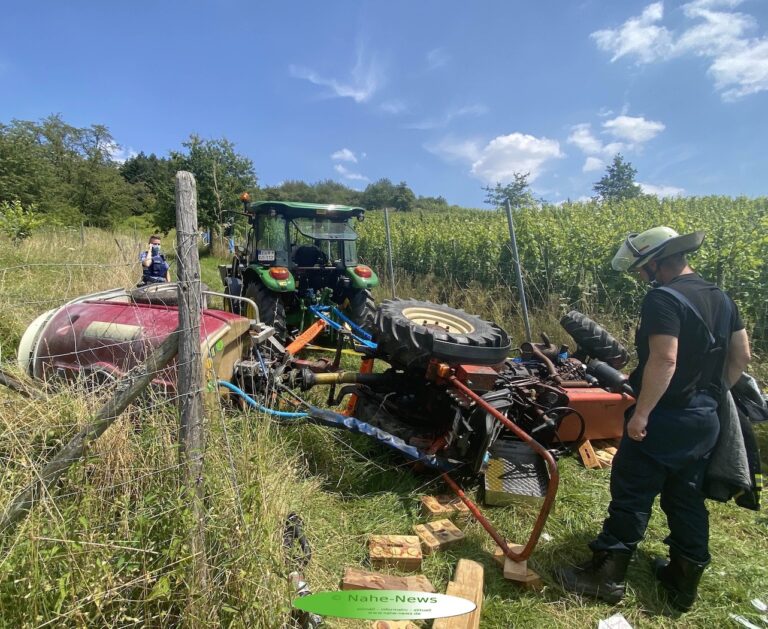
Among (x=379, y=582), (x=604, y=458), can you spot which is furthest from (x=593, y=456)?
(x=379, y=582)

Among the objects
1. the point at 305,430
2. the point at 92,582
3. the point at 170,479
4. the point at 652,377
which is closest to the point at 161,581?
the point at 92,582

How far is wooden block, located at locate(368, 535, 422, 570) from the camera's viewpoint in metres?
2.30

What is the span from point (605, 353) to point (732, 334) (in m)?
2.10

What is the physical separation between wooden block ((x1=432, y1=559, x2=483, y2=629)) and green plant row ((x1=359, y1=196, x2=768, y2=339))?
468cm

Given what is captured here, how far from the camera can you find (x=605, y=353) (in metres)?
4.28

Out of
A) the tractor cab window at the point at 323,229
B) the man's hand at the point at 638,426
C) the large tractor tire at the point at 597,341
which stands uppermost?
the tractor cab window at the point at 323,229

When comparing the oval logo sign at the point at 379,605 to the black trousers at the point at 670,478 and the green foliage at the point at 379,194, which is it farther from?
the green foliage at the point at 379,194

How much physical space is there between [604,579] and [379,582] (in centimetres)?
120

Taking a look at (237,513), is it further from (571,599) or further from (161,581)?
(571,599)

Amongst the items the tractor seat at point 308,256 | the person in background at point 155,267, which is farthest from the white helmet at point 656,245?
the person in background at point 155,267

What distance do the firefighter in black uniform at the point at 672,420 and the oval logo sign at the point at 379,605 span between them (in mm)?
974

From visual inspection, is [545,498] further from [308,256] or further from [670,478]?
[308,256]

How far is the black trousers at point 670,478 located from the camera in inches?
83.8

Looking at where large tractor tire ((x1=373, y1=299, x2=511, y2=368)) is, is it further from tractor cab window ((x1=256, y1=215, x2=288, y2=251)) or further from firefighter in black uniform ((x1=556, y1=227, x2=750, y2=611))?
tractor cab window ((x1=256, y1=215, x2=288, y2=251))
